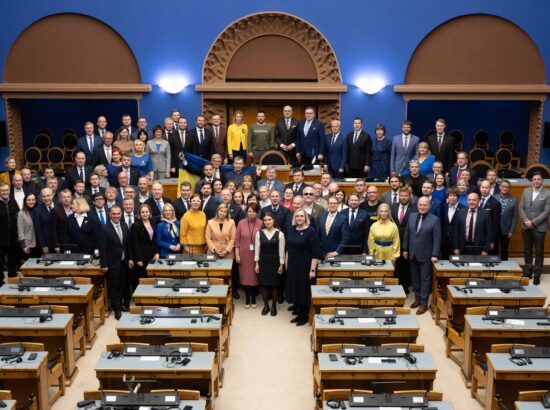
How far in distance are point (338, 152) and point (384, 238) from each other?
2.79 meters

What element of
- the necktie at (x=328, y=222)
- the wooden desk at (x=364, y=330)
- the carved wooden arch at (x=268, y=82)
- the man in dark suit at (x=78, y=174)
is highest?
the carved wooden arch at (x=268, y=82)

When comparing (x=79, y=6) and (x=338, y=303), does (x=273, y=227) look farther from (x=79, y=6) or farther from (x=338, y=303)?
(x=79, y=6)

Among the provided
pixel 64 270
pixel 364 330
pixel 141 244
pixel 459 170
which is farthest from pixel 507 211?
pixel 64 270

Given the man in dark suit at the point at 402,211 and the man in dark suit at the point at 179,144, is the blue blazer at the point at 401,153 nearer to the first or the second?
the man in dark suit at the point at 402,211

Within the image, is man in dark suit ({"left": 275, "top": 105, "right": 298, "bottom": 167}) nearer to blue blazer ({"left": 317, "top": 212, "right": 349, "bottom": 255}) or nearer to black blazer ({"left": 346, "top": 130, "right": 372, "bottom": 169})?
black blazer ({"left": 346, "top": 130, "right": 372, "bottom": 169})

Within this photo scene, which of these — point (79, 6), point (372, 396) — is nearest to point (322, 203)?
point (372, 396)

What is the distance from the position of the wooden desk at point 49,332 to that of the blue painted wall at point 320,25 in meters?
7.05

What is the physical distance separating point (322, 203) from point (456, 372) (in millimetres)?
2920

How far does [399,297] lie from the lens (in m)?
7.91

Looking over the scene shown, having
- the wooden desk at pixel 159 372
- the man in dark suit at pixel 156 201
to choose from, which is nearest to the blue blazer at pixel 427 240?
the man in dark suit at pixel 156 201

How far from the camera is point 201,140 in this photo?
11477 mm

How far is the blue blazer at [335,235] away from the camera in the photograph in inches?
359

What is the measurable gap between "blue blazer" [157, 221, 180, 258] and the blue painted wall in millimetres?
5070

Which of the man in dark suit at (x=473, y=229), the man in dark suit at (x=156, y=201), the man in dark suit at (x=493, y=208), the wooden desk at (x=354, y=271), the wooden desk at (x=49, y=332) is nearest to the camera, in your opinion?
the wooden desk at (x=49, y=332)
